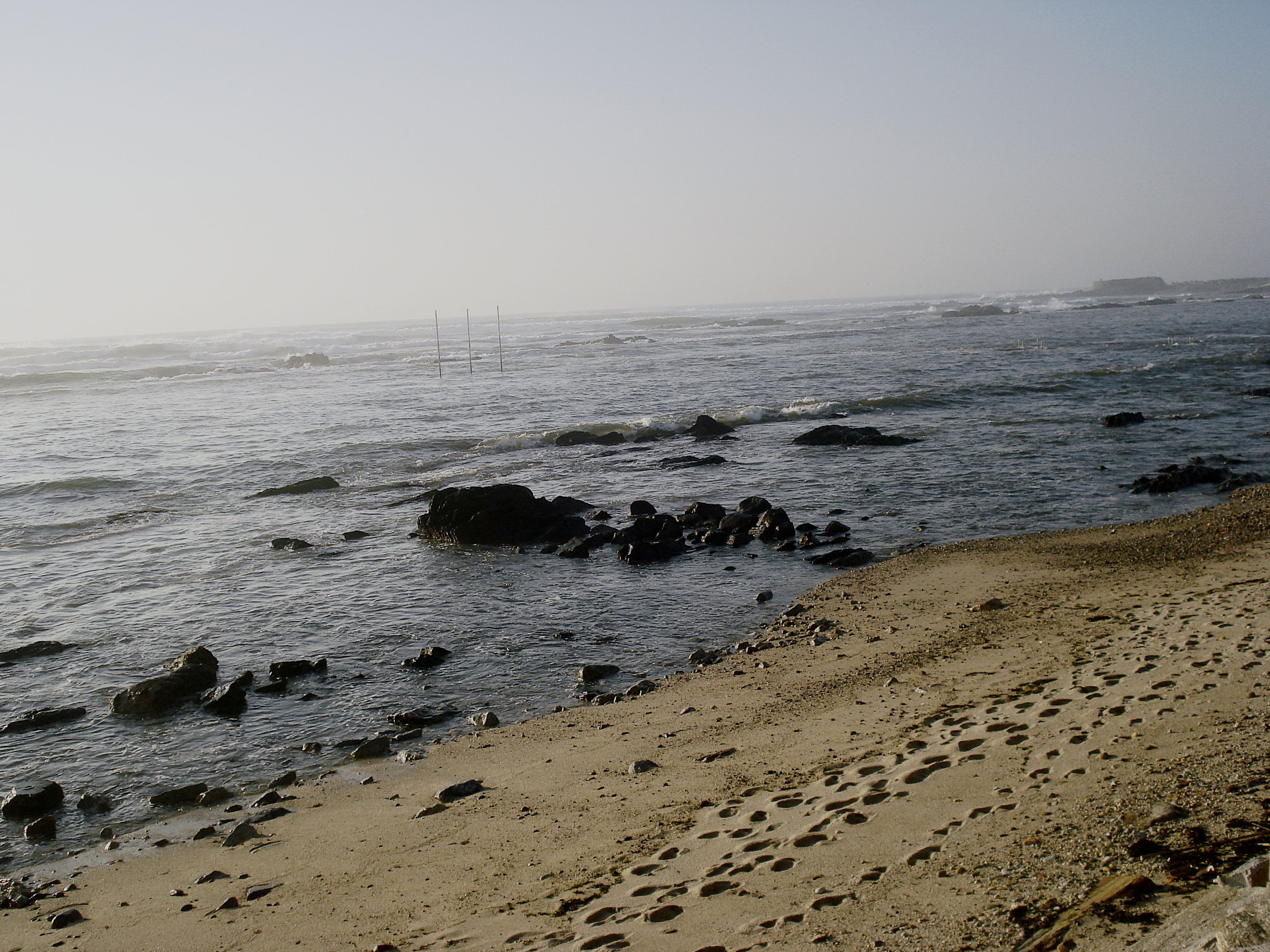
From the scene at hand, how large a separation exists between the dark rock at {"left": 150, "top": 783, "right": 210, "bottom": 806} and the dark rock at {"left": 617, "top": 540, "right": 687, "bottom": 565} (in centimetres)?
729

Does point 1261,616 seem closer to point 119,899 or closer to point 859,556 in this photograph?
point 859,556

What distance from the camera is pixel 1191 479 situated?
15562 millimetres

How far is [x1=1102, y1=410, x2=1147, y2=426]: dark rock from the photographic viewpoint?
2255 centimetres

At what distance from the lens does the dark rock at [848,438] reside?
22516mm

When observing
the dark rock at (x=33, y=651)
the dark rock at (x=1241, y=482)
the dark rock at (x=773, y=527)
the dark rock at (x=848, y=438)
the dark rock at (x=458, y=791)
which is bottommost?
the dark rock at (x=458, y=791)

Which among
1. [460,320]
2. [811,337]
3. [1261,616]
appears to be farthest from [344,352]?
[460,320]

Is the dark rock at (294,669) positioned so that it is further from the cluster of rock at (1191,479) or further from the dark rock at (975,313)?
the dark rock at (975,313)

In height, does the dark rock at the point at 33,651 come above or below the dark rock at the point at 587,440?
below

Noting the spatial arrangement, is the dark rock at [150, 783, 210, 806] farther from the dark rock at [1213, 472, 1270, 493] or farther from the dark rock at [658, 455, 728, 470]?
the dark rock at [1213, 472, 1270, 493]

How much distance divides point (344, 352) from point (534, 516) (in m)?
73.6

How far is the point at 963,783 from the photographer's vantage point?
5.03m

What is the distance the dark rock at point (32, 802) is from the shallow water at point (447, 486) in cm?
15

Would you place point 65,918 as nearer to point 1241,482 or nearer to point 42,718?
point 42,718

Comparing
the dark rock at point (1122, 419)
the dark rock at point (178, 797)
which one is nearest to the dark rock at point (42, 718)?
the dark rock at point (178, 797)
